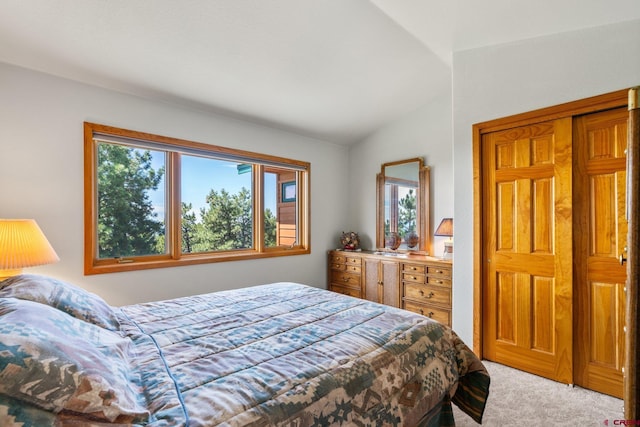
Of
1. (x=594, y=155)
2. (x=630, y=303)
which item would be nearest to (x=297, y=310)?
(x=630, y=303)

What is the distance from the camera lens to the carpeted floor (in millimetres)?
1873

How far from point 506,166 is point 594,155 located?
55 centimetres

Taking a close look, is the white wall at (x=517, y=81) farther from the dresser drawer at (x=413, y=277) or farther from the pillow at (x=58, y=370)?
the pillow at (x=58, y=370)

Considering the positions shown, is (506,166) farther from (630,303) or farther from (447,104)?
(630,303)

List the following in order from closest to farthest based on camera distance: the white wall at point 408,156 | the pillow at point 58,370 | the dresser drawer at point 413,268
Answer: the pillow at point 58,370, the dresser drawer at point 413,268, the white wall at point 408,156

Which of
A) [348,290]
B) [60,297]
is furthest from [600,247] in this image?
[60,297]

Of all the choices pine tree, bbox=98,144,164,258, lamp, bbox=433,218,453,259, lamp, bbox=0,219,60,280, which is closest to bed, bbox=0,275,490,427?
lamp, bbox=0,219,60,280

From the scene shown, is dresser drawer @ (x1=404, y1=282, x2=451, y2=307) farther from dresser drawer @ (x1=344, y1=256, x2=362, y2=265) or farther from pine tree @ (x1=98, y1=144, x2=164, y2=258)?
pine tree @ (x1=98, y1=144, x2=164, y2=258)

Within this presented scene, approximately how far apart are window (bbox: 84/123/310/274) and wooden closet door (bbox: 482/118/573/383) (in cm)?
237

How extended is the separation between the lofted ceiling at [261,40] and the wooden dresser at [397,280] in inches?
79.8

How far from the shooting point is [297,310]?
6.16ft

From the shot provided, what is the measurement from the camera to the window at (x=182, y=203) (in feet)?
9.21

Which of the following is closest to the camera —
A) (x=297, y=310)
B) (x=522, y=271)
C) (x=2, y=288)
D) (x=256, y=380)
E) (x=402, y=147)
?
(x=256, y=380)

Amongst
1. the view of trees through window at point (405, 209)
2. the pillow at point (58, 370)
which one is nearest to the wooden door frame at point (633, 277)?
the pillow at point (58, 370)
